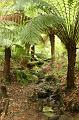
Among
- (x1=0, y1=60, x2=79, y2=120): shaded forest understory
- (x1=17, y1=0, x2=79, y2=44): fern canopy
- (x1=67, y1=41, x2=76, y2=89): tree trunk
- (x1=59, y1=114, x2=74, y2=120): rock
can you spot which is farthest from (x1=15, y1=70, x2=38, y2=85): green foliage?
(x1=59, y1=114, x2=74, y2=120): rock

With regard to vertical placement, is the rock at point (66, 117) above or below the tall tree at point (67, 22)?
below

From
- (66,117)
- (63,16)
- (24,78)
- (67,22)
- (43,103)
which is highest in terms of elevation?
(63,16)

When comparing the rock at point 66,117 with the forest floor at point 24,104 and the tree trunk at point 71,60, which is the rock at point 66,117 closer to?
the forest floor at point 24,104

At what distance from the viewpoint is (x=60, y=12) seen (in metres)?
6.41

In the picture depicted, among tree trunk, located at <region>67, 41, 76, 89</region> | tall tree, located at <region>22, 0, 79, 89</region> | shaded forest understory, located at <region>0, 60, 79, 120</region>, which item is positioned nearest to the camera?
shaded forest understory, located at <region>0, 60, 79, 120</region>

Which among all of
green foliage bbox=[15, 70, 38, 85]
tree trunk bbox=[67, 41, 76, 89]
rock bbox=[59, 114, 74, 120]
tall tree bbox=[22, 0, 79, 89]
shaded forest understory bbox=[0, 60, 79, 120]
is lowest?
rock bbox=[59, 114, 74, 120]

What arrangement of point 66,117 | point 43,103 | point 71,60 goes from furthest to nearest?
point 71,60
point 43,103
point 66,117

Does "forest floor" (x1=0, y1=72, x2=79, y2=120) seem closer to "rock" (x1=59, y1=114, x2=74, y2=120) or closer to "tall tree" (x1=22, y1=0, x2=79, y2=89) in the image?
"rock" (x1=59, y1=114, x2=74, y2=120)

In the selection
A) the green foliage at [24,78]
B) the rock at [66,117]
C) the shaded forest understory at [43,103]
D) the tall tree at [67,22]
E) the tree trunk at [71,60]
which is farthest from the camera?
the green foliage at [24,78]

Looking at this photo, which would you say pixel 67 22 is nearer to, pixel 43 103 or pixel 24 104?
pixel 43 103

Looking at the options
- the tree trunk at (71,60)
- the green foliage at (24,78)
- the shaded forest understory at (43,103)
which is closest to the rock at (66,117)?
the shaded forest understory at (43,103)

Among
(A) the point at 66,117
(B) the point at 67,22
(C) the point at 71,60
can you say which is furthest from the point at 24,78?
(A) the point at 66,117

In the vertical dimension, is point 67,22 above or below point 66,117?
above

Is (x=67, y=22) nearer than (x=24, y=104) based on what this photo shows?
No
